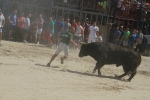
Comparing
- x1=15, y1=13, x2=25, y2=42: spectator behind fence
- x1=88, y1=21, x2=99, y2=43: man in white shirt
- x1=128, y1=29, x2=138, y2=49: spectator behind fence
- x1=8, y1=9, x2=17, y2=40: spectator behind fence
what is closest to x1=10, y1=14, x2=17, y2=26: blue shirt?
x1=8, y1=9, x2=17, y2=40: spectator behind fence

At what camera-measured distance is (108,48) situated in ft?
45.8

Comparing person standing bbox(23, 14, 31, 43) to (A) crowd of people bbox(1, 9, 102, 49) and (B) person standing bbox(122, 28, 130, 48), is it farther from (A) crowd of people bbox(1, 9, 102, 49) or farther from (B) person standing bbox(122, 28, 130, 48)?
(B) person standing bbox(122, 28, 130, 48)

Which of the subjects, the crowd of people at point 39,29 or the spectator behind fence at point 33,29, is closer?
the crowd of people at point 39,29

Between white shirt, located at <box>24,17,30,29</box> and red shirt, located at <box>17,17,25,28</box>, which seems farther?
white shirt, located at <box>24,17,30,29</box>

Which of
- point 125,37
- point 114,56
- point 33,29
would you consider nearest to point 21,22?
point 33,29

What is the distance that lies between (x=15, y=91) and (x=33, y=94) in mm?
449

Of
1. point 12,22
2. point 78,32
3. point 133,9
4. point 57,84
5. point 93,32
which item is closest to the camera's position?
point 57,84

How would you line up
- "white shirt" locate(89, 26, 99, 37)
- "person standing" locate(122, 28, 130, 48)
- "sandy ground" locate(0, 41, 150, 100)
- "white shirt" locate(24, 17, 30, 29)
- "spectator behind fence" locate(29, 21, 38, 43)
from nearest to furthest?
1. "sandy ground" locate(0, 41, 150, 100)
2. "white shirt" locate(89, 26, 99, 37)
3. "white shirt" locate(24, 17, 30, 29)
4. "spectator behind fence" locate(29, 21, 38, 43)
5. "person standing" locate(122, 28, 130, 48)

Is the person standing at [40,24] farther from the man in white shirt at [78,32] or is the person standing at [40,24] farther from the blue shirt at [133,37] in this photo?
the blue shirt at [133,37]

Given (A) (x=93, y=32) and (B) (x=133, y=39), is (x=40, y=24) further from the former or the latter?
(B) (x=133, y=39)

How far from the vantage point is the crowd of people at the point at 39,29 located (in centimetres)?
2094

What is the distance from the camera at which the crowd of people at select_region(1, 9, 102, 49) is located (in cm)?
2094

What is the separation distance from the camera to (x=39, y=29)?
70.7 feet

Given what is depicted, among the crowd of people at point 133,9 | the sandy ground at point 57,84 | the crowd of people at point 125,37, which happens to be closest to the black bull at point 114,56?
the sandy ground at point 57,84
